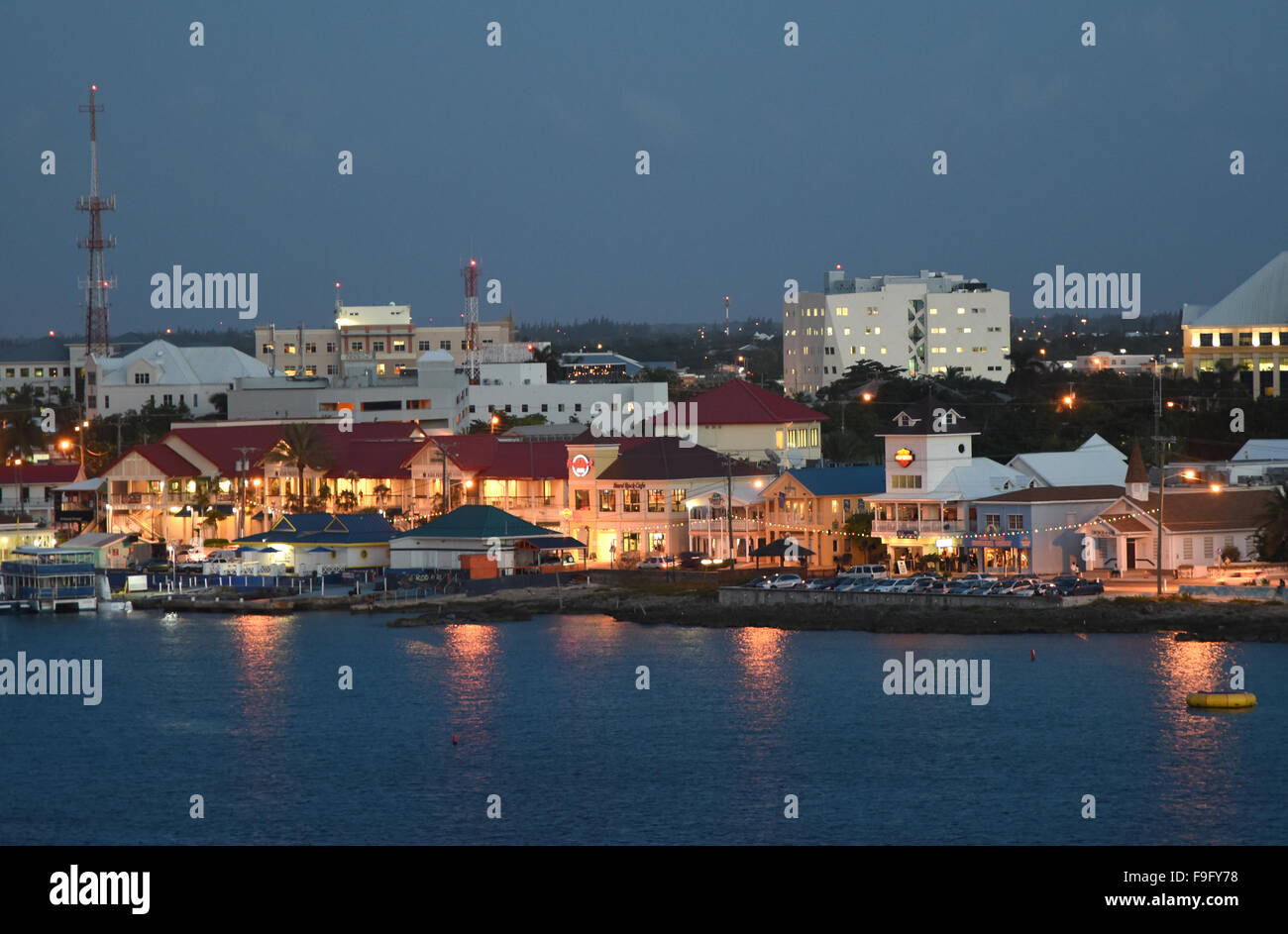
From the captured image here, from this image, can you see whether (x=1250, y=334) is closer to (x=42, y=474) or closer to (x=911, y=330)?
(x=911, y=330)

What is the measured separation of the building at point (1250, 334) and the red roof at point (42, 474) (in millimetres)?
42721

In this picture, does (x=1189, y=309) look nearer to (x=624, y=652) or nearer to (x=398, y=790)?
(x=624, y=652)

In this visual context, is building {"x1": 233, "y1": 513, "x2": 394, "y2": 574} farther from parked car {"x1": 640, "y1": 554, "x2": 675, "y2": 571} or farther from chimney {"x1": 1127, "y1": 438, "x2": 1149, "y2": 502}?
chimney {"x1": 1127, "y1": 438, "x2": 1149, "y2": 502}

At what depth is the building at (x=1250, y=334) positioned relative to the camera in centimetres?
7406

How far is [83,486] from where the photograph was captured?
61125 mm

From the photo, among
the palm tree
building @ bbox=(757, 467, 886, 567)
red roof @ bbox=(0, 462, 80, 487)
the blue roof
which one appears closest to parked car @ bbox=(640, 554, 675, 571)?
building @ bbox=(757, 467, 886, 567)

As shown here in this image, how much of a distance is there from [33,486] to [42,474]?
1.94 feet

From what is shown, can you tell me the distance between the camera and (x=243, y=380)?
3054 inches

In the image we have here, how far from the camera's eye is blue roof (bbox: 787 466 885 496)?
47.7 meters

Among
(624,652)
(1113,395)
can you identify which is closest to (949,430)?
(624,652)

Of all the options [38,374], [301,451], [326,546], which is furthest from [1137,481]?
[38,374]

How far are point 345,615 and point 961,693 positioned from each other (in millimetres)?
18163

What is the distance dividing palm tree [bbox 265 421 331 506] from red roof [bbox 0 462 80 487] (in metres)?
8.28

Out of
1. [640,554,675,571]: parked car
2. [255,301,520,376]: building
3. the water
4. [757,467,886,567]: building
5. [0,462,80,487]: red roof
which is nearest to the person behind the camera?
the water
